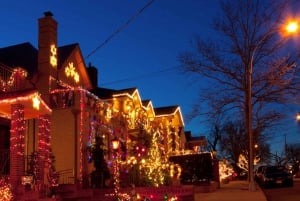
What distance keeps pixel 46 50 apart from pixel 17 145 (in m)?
6.58

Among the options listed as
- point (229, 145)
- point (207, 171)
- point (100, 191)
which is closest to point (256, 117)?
point (207, 171)

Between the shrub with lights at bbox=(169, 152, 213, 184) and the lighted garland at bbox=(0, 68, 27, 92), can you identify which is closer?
the lighted garland at bbox=(0, 68, 27, 92)

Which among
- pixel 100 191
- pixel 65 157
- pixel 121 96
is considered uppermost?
pixel 121 96

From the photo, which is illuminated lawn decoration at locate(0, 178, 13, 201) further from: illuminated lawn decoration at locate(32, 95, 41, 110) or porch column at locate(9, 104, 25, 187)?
illuminated lawn decoration at locate(32, 95, 41, 110)

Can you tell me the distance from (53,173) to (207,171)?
44.4 feet

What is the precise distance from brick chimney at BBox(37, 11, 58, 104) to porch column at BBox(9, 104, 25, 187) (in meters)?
4.95

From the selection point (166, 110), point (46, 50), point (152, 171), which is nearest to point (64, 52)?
point (46, 50)

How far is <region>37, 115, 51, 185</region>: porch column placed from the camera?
16156mm

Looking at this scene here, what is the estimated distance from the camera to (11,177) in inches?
562

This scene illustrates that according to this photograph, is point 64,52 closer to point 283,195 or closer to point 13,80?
point 13,80

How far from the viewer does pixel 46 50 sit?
19953mm

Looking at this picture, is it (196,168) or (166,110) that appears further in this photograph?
(166,110)

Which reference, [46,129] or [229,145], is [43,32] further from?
[229,145]

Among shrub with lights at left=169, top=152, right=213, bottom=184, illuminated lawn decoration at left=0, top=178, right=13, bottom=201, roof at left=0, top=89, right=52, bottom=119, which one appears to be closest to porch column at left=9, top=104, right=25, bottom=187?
roof at left=0, top=89, right=52, bottom=119
